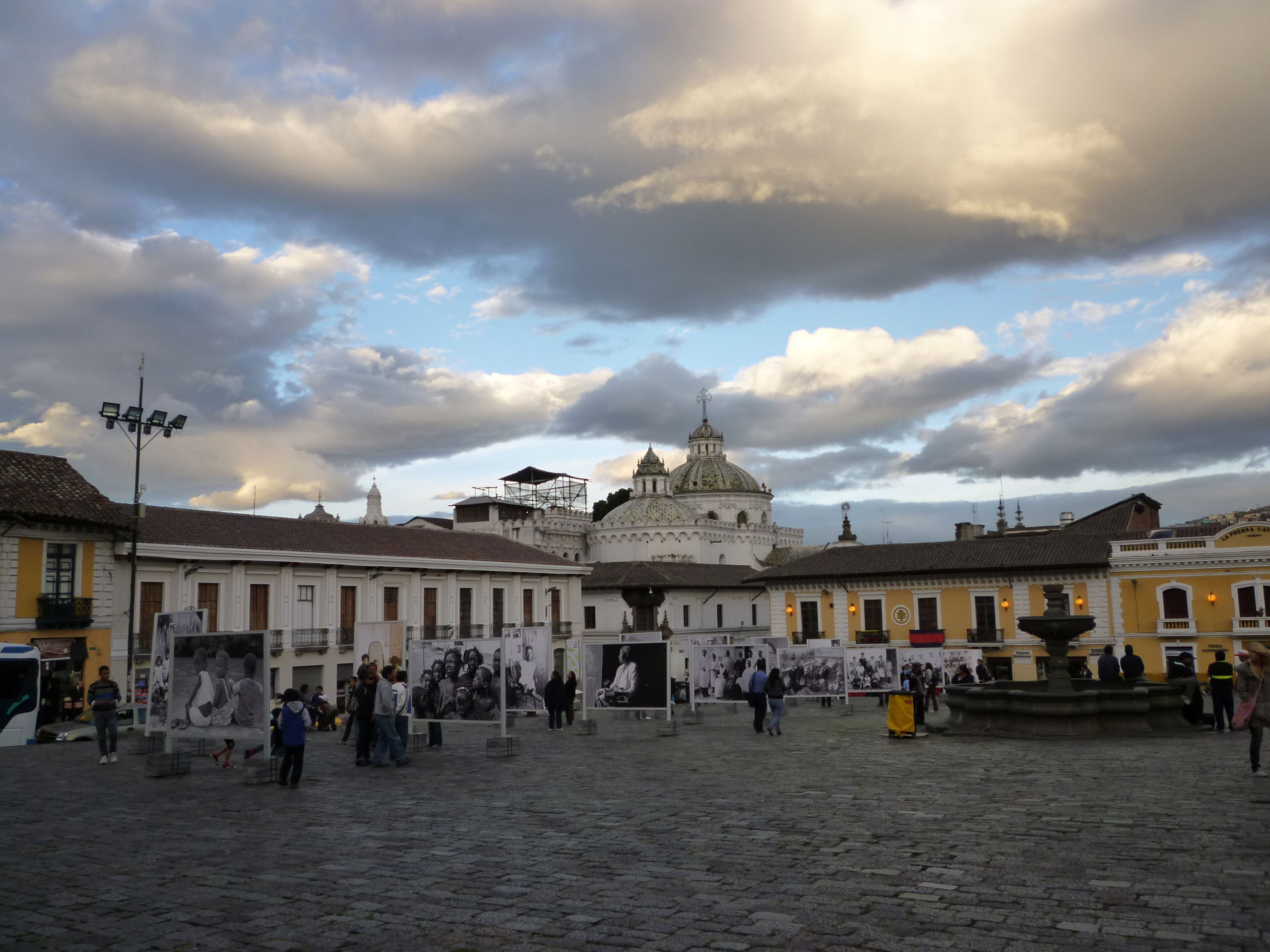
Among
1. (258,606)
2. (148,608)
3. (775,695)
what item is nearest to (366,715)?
(775,695)

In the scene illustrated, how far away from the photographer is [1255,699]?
41.7ft

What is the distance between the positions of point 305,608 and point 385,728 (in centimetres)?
2594

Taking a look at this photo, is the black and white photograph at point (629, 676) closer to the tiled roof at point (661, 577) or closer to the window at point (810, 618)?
the window at point (810, 618)

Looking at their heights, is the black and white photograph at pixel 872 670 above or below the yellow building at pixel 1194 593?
below

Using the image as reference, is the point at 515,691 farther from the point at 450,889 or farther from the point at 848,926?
the point at 848,926

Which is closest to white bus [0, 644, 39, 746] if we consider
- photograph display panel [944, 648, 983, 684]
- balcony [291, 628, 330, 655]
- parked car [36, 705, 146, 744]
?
parked car [36, 705, 146, 744]

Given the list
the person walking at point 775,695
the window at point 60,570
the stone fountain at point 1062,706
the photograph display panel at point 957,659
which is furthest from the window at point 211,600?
the stone fountain at point 1062,706

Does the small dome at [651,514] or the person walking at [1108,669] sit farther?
the small dome at [651,514]

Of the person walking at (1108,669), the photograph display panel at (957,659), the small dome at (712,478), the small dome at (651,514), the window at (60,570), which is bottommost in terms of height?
the photograph display panel at (957,659)

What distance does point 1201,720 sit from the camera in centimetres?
1986

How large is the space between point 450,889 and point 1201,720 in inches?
671

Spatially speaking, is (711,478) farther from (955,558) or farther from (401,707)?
(401,707)

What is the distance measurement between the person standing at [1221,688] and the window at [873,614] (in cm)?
2957

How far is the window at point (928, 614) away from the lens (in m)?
47.6
